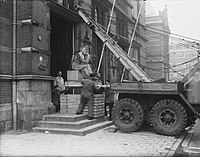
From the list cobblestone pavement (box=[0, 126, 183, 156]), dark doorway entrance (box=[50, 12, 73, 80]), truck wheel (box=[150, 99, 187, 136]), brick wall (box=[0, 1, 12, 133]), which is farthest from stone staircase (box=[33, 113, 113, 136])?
dark doorway entrance (box=[50, 12, 73, 80])

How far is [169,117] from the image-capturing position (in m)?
8.94

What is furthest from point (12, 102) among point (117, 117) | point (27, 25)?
point (117, 117)

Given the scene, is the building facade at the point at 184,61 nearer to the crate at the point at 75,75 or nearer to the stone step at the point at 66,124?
the stone step at the point at 66,124

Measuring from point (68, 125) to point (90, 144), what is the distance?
2065 millimetres

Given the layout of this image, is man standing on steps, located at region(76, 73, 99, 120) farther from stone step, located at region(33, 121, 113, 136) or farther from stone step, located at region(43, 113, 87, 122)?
stone step, located at region(33, 121, 113, 136)

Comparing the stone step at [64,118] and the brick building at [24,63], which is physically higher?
the brick building at [24,63]

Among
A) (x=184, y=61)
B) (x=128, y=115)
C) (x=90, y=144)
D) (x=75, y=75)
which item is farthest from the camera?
(x=184, y=61)

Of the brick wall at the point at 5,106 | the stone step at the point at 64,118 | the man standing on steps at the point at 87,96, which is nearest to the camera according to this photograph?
the brick wall at the point at 5,106

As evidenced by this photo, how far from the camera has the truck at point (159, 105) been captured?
28.9ft

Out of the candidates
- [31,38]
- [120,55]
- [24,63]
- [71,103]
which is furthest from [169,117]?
[31,38]

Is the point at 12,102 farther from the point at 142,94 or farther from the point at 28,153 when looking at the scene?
the point at 142,94

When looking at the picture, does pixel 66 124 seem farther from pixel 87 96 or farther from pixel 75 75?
pixel 75 75

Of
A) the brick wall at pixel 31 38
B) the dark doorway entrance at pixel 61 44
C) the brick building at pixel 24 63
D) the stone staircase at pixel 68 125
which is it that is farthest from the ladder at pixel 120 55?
the brick wall at pixel 31 38

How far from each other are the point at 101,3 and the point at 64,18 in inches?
208
